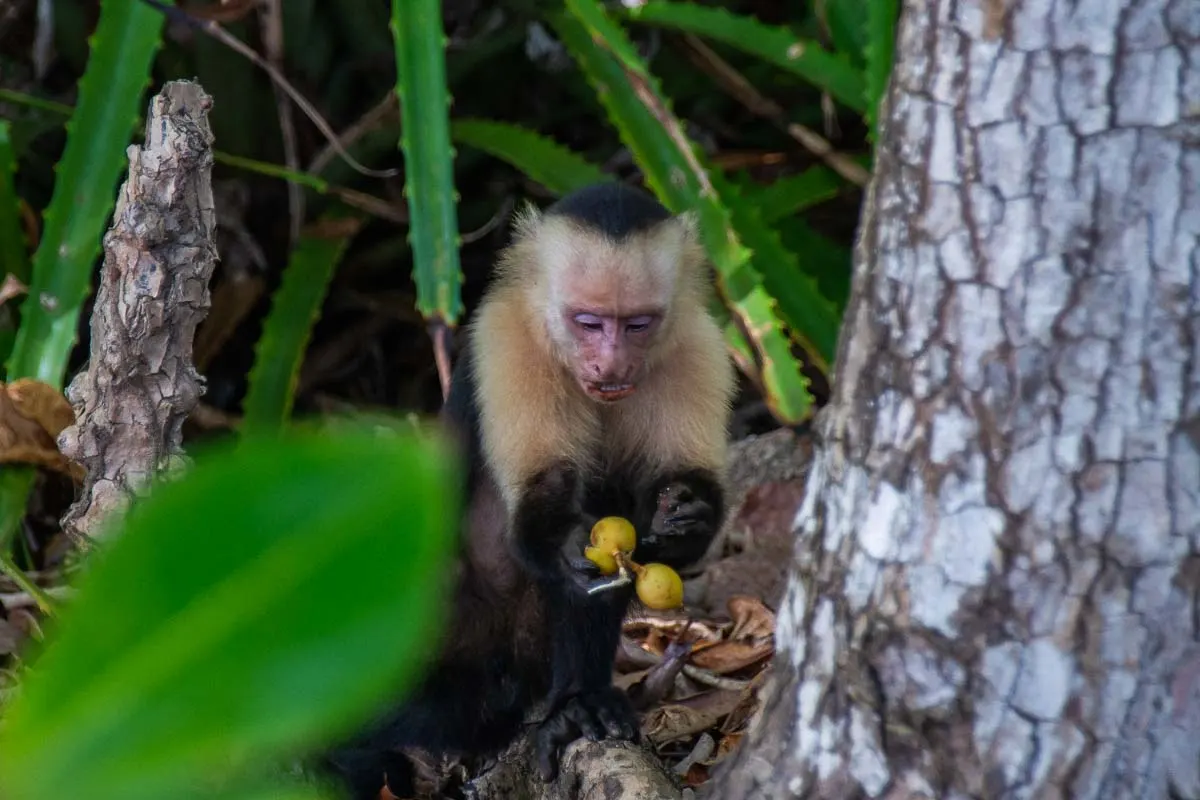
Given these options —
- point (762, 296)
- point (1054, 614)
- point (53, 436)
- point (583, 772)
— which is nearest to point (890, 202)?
point (1054, 614)

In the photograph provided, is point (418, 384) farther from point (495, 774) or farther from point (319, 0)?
point (495, 774)

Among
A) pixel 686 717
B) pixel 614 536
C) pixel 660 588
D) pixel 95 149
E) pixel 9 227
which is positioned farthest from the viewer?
pixel 9 227

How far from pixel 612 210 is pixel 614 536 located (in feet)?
1.94

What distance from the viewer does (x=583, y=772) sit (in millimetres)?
2248

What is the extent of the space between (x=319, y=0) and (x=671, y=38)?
1076 millimetres

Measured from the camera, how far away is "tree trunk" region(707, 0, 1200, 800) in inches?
50.8

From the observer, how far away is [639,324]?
7.87ft

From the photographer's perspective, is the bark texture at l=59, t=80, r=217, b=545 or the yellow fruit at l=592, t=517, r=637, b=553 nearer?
the bark texture at l=59, t=80, r=217, b=545

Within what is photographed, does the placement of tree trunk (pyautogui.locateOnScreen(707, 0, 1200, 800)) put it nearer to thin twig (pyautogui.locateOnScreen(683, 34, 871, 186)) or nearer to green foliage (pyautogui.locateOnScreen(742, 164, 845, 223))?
green foliage (pyautogui.locateOnScreen(742, 164, 845, 223))

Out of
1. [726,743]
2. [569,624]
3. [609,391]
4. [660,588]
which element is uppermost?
[609,391]

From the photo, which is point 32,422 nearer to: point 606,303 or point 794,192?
point 606,303

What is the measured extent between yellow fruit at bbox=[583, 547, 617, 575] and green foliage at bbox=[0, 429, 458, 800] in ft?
6.19

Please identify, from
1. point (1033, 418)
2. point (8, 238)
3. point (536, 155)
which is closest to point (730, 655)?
point (536, 155)

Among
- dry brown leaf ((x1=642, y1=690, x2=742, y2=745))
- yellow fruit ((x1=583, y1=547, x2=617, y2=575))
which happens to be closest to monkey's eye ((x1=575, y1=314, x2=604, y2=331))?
yellow fruit ((x1=583, y1=547, x2=617, y2=575))
